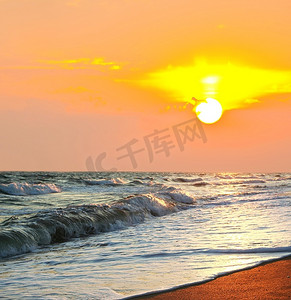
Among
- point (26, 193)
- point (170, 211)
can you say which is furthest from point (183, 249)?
point (26, 193)

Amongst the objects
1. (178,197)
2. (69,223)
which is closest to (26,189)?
(178,197)

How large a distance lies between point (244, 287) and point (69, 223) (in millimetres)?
6931

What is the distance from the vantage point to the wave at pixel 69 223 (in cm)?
872

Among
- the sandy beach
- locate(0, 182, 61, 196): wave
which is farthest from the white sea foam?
the sandy beach

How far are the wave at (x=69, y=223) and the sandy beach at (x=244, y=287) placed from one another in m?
4.38

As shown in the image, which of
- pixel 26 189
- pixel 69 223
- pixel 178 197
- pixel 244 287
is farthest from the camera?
pixel 26 189

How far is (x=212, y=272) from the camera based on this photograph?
5547 mm

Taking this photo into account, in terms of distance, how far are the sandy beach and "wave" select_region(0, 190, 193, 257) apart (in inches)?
172

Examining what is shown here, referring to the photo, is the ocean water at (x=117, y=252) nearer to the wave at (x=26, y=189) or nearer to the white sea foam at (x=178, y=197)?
the white sea foam at (x=178, y=197)

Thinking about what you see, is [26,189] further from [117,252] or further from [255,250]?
[255,250]

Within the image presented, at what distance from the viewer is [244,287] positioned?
4754mm

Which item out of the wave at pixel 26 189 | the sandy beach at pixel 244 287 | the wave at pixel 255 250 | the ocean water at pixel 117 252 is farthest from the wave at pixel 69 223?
the wave at pixel 26 189

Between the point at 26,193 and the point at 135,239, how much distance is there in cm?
2308

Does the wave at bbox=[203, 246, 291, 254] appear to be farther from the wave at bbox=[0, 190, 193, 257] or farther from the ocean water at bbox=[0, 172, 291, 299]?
the wave at bbox=[0, 190, 193, 257]
